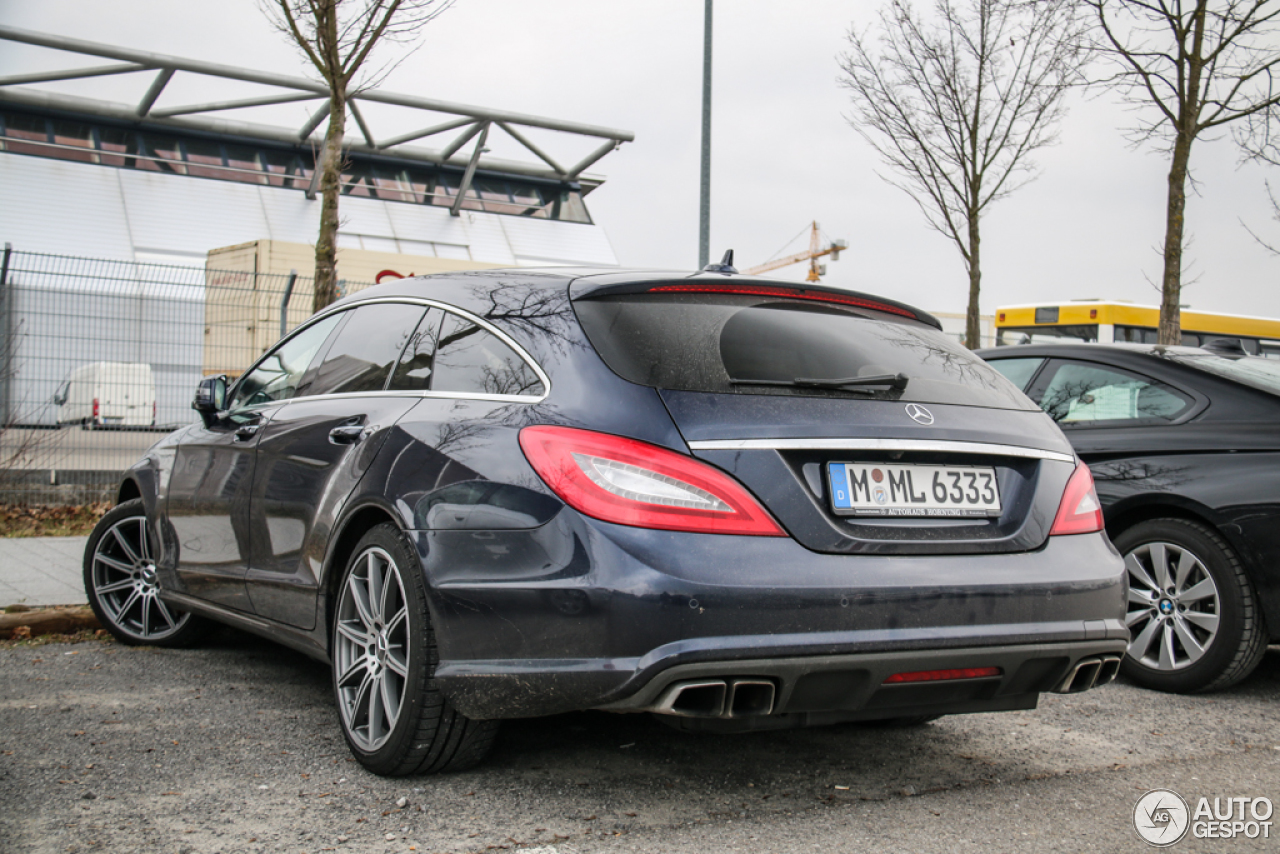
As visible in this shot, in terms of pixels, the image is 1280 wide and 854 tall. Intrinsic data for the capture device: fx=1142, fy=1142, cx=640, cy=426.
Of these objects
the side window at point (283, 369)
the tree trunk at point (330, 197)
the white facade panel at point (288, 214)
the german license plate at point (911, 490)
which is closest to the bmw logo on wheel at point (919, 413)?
the german license plate at point (911, 490)

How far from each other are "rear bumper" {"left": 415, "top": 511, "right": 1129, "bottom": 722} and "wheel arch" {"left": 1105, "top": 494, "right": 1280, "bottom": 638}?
1915mm

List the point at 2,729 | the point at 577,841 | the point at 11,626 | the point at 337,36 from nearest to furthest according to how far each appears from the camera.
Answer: the point at 577,841 → the point at 2,729 → the point at 11,626 → the point at 337,36

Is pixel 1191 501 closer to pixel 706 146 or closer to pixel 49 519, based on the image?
pixel 49 519

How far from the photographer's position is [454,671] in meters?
2.89

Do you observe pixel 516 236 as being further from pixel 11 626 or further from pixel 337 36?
pixel 11 626

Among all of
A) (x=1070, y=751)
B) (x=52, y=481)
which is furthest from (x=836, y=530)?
(x=52, y=481)

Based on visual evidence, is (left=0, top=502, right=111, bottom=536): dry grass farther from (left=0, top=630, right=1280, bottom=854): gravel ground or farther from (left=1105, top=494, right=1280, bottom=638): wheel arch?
(left=1105, top=494, right=1280, bottom=638): wheel arch

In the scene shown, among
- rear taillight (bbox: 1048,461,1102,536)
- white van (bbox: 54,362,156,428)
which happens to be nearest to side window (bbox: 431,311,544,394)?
rear taillight (bbox: 1048,461,1102,536)

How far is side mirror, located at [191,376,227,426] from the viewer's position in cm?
459

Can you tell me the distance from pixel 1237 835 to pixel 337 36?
28.2 ft

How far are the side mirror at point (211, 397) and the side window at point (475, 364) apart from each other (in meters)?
1.56

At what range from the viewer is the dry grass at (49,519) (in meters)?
8.53

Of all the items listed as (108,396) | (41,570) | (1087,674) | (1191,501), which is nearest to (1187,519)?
(1191,501)

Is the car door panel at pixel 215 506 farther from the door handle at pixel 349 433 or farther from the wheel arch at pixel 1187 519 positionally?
the wheel arch at pixel 1187 519
